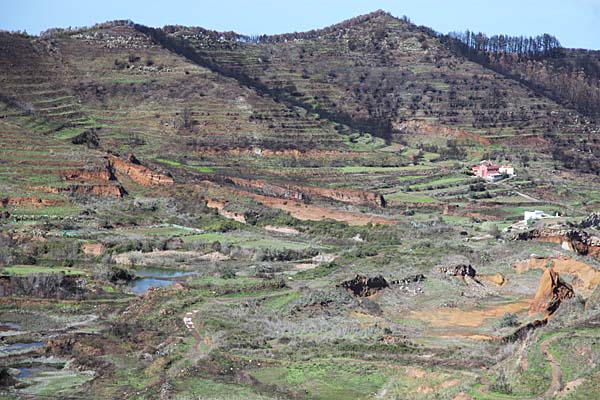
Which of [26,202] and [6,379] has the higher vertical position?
[26,202]

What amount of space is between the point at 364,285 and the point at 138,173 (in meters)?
37.8

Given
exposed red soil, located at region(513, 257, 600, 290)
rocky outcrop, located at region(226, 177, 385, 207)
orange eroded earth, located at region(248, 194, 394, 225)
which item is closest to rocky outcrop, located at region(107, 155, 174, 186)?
rocky outcrop, located at region(226, 177, 385, 207)

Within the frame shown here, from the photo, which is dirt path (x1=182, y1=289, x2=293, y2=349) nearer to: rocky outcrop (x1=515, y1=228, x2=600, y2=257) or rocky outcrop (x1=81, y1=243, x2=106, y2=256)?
rocky outcrop (x1=81, y1=243, x2=106, y2=256)

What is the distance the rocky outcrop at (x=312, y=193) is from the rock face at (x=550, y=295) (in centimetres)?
3682

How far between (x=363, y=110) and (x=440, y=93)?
9.79 meters

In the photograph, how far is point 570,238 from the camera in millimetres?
55031

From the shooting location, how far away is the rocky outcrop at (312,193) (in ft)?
247

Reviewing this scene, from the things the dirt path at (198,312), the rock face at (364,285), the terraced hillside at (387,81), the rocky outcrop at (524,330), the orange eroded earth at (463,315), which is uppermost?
the terraced hillside at (387,81)

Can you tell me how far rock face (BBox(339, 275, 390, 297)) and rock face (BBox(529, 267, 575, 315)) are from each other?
20.8ft

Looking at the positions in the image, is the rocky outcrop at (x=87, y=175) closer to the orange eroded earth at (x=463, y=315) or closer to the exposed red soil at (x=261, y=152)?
the exposed red soil at (x=261, y=152)

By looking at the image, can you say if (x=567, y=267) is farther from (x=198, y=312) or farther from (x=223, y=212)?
(x=223, y=212)

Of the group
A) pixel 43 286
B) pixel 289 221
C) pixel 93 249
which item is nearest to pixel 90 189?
pixel 289 221

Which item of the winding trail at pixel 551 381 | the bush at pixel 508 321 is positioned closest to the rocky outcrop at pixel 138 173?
the bush at pixel 508 321

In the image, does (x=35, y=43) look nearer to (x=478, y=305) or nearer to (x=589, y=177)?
(x=589, y=177)
